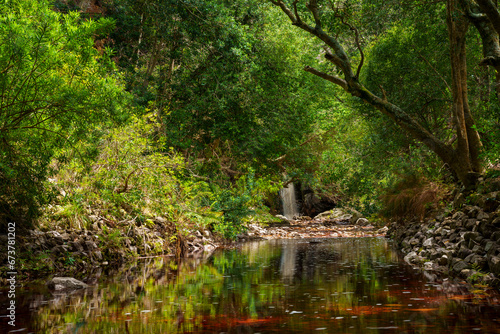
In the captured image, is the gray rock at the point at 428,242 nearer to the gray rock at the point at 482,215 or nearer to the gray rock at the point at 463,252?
the gray rock at the point at 482,215

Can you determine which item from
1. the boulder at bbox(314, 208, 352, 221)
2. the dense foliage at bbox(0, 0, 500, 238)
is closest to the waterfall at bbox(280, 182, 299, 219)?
the boulder at bbox(314, 208, 352, 221)

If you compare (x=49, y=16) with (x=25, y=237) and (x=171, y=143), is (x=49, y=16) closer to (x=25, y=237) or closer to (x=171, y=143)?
(x=25, y=237)

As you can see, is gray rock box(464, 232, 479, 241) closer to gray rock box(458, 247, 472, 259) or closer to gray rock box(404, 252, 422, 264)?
gray rock box(458, 247, 472, 259)

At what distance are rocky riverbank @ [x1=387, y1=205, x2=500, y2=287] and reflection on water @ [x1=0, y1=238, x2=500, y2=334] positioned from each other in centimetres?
55

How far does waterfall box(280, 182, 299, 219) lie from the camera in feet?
111

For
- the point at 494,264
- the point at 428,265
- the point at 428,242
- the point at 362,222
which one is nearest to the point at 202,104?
the point at 428,242

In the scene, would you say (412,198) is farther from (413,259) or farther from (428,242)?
(413,259)

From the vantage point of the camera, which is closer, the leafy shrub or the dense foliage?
the dense foliage

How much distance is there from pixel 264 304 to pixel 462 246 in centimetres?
468

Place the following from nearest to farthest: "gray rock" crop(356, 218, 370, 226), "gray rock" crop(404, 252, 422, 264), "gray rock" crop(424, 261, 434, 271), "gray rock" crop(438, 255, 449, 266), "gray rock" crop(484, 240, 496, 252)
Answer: "gray rock" crop(484, 240, 496, 252) → "gray rock" crop(438, 255, 449, 266) → "gray rock" crop(424, 261, 434, 271) → "gray rock" crop(404, 252, 422, 264) → "gray rock" crop(356, 218, 370, 226)

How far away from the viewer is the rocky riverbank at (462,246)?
740cm

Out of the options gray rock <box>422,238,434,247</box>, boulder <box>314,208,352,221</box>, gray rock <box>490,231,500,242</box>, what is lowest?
gray rock <box>490,231,500,242</box>

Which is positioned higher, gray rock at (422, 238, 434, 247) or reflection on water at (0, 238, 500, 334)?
gray rock at (422, 238, 434, 247)

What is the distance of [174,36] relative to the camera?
14867 mm
